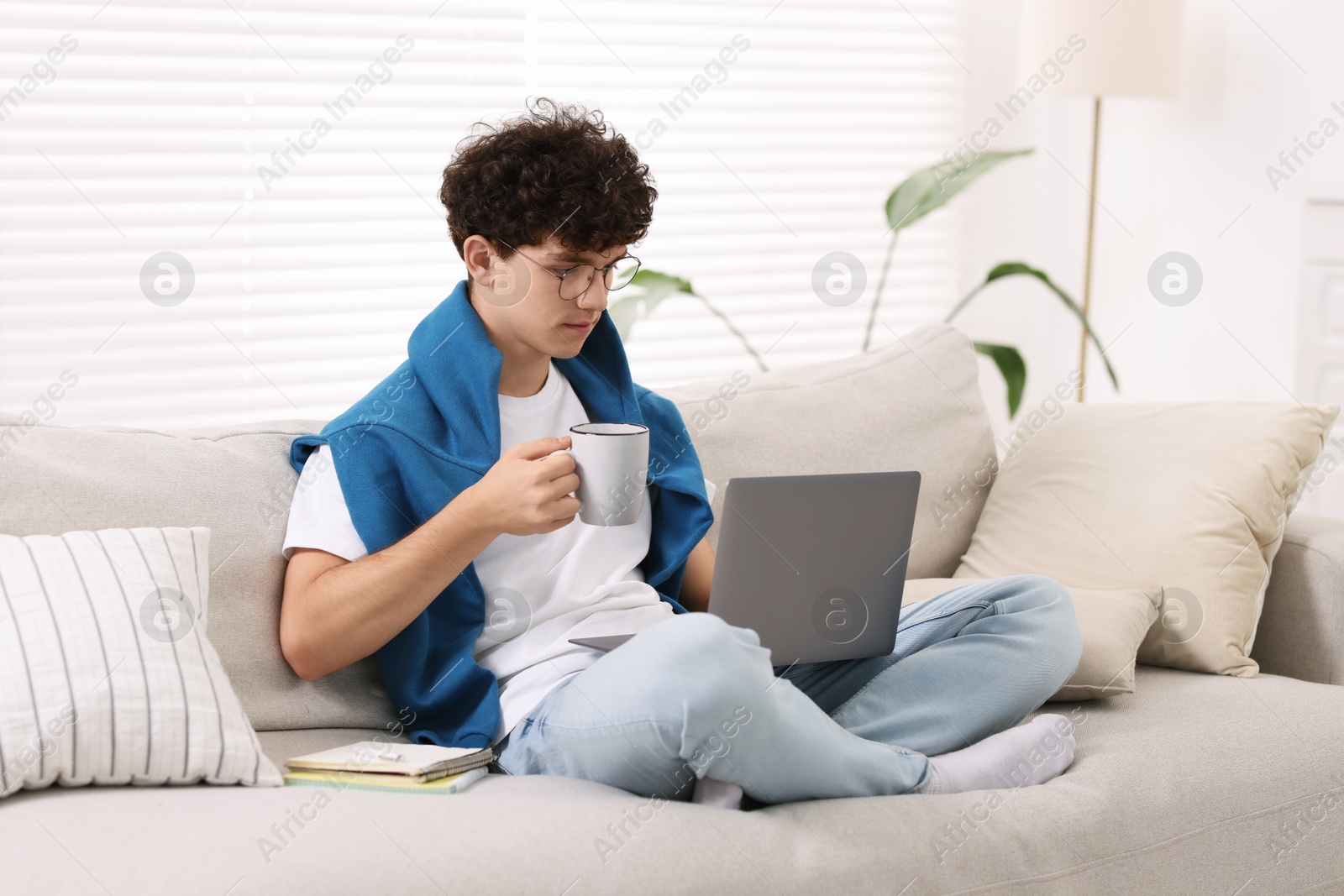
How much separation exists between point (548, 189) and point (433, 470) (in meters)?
0.37

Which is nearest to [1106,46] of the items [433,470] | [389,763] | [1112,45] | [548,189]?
[1112,45]

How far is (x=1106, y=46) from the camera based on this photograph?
280 centimetres

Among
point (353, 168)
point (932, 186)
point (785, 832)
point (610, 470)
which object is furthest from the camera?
point (932, 186)

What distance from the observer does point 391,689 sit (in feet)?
4.77

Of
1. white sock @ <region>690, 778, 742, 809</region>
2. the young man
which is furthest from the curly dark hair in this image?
white sock @ <region>690, 778, 742, 809</region>

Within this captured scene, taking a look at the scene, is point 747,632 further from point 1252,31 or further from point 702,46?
point 1252,31

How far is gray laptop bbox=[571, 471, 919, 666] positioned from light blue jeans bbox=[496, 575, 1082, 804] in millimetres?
91

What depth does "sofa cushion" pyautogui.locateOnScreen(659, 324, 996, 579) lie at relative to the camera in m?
1.86

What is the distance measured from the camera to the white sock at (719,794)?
122 centimetres

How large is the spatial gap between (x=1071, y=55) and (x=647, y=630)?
2.20 m

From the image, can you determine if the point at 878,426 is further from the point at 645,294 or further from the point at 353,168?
the point at 353,168

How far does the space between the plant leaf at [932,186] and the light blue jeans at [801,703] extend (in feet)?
4.53

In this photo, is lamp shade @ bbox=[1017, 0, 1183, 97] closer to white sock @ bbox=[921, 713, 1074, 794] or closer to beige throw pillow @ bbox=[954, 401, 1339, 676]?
beige throw pillow @ bbox=[954, 401, 1339, 676]

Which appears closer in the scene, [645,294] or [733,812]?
[733,812]
